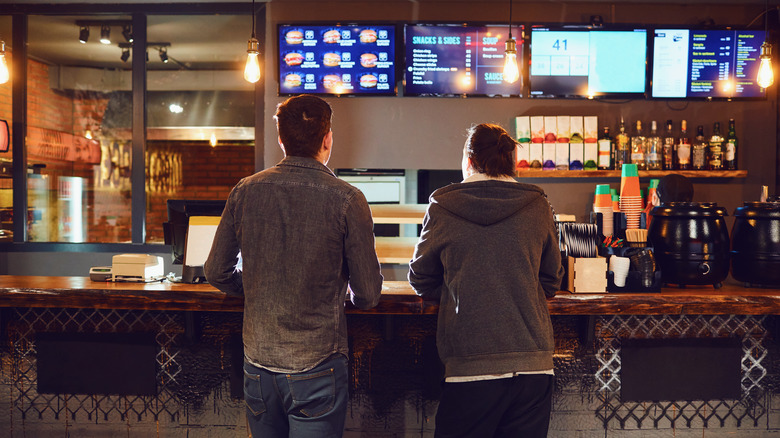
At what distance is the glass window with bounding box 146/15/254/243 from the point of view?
7.34m

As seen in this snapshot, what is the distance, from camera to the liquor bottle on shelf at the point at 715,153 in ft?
12.9

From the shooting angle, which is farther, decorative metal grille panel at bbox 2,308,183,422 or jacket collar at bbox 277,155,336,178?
decorative metal grille panel at bbox 2,308,183,422

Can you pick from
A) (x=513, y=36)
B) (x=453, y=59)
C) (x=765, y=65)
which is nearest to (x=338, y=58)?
(x=453, y=59)

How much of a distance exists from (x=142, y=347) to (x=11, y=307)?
617mm

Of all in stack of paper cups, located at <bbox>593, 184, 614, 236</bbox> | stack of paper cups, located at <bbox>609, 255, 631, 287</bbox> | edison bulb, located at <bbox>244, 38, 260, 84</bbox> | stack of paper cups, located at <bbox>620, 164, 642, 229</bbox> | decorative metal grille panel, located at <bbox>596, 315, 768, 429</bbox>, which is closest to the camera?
stack of paper cups, located at <bbox>609, 255, 631, 287</bbox>

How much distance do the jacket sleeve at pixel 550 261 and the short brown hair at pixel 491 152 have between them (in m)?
0.17

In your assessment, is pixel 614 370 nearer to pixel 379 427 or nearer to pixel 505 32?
pixel 379 427

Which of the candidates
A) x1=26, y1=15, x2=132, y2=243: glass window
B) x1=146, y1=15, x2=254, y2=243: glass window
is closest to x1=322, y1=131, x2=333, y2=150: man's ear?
x1=26, y1=15, x2=132, y2=243: glass window

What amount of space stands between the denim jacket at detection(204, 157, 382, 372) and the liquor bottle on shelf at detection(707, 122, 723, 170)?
11.1 feet

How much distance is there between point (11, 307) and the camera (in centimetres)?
237

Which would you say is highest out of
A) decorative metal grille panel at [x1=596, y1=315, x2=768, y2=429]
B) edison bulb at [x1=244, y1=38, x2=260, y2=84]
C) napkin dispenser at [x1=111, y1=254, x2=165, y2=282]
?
edison bulb at [x1=244, y1=38, x2=260, y2=84]

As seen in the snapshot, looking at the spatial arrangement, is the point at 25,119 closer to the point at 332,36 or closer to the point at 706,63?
the point at 332,36

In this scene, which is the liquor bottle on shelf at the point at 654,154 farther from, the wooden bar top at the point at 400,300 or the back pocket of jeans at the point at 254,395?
the back pocket of jeans at the point at 254,395

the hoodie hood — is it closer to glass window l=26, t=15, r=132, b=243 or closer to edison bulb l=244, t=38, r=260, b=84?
edison bulb l=244, t=38, r=260, b=84
